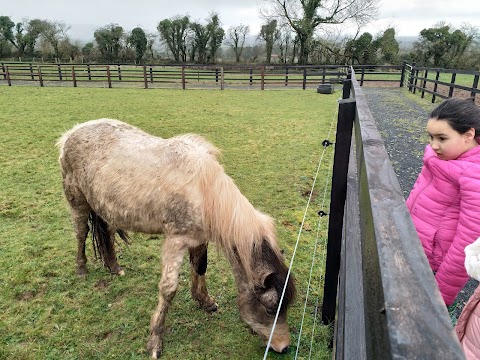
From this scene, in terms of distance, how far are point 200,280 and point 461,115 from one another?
2383 mm

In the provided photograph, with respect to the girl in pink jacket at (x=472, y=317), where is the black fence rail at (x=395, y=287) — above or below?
above

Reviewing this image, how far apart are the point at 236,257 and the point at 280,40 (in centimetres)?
3727

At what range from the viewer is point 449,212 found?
1941 millimetres

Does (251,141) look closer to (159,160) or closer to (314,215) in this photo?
(314,215)

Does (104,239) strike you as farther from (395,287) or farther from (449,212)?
(395,287)

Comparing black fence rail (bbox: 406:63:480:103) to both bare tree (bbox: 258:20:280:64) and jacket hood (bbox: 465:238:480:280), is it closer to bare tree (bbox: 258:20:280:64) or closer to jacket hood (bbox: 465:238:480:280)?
jacket hood (bbox: 465:238:480:280)

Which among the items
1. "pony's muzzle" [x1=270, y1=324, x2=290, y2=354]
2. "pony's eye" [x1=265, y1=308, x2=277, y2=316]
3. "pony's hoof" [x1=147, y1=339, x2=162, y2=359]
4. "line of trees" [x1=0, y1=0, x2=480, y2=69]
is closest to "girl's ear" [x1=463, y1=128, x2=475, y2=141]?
"pony's eye" [x1=265, y1=308, x2=277, y2=316]

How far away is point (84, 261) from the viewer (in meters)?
3.67

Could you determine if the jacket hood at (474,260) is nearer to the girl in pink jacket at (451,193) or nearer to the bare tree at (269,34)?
the girl in pink jacket at (451,193)

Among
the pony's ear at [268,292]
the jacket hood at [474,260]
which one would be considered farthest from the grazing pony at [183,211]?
the jacket hood at [474,260]

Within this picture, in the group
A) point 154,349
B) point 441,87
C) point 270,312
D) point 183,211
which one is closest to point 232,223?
point 183,211

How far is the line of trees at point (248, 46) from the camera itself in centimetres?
3033

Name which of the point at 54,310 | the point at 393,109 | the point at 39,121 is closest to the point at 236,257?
the point at 54,310

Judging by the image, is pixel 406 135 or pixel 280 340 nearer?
pixel 280 340
